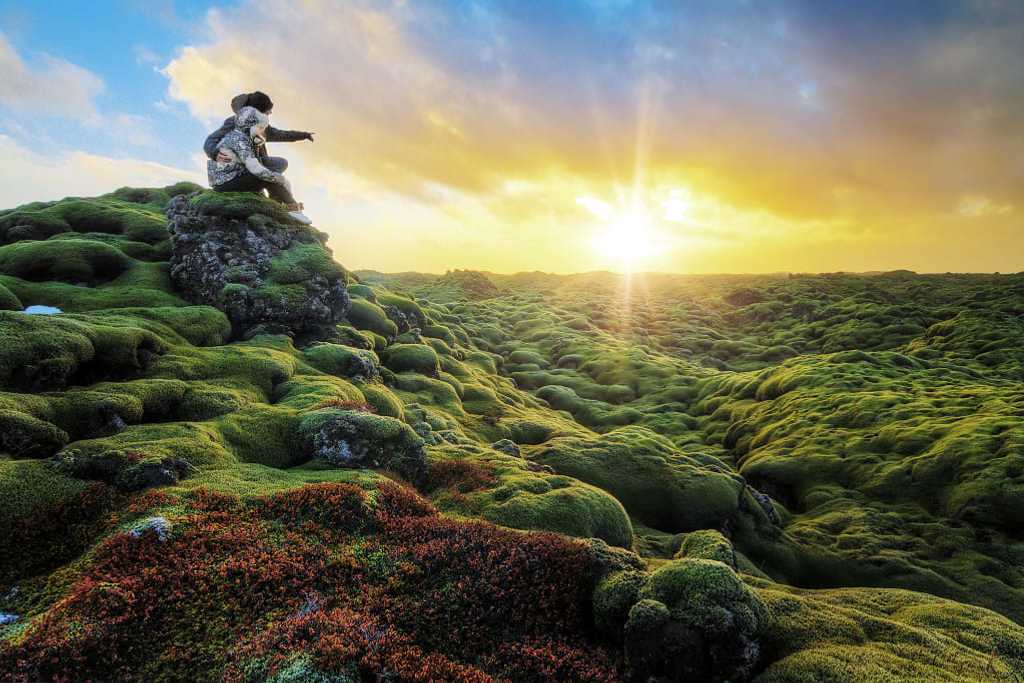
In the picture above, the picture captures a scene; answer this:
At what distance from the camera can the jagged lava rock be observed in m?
29.2

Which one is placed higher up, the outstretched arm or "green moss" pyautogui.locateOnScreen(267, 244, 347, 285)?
the outstretched arm

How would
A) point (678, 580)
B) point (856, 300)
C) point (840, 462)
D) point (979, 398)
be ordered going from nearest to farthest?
point (678, 580)
point (840, 462)
point (979, 398)
point (856, 300)

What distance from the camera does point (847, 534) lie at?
24156mm

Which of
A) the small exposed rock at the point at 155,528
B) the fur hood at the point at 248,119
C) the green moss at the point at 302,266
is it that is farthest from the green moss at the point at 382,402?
the fur hood at the point at 248,119

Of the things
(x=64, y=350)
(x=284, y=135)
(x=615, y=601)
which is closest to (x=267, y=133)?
(x=284, y=135)

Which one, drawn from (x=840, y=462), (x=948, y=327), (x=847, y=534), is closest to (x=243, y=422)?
(x=847, y=534)

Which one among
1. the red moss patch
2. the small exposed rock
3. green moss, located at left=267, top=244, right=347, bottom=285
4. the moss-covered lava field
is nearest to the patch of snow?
the moss-covered lava field

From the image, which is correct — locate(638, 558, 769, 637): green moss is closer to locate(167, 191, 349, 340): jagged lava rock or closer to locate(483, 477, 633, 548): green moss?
locate(483, 477, 633, 548): green moss

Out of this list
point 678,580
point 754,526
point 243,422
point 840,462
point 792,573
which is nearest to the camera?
point 678,580

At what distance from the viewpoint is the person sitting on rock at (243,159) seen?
33.1 metres

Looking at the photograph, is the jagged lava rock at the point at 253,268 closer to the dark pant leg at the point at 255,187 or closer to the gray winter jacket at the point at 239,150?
the dark pant leg at the point at 255,187

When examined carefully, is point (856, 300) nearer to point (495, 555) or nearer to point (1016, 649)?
point (1016, 649)

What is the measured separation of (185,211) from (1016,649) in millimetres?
43214

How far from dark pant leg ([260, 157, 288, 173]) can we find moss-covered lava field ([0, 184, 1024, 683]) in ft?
9.36
